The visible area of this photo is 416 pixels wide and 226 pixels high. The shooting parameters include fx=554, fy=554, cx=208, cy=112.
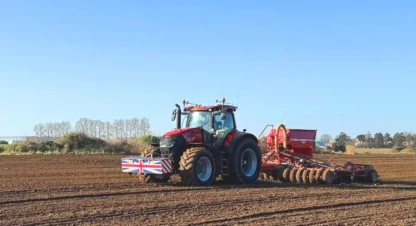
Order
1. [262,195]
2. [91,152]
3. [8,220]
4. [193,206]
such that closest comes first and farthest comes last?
1. [8,220]
2. [193,206]
3. [262,195]
4. [91,152]

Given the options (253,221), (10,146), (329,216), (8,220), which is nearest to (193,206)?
(253,221)

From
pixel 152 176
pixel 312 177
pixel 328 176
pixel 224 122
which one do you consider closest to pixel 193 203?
pixel 152 176

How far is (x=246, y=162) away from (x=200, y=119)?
1.96 m

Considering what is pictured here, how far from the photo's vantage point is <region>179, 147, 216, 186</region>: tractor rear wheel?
13.9 metres

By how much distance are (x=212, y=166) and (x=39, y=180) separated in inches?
197

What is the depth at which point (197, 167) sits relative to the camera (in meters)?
14.5

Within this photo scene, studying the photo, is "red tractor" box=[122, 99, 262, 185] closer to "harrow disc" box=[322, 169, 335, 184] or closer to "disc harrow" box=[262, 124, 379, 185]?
"disc harrow" box=[262, 124, 379, 185]

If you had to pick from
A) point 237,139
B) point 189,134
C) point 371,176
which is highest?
point 189,134

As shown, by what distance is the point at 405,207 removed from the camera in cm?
1115

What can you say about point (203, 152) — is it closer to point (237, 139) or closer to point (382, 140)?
point (237, 139)

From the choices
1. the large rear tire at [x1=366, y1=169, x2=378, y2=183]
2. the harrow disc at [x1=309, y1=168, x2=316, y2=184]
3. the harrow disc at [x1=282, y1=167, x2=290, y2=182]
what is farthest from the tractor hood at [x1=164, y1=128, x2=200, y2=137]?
the large rear tire at [x1=366, y1=169, x2=378, y2=183]

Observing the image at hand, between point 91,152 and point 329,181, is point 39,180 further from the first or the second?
point 91,152

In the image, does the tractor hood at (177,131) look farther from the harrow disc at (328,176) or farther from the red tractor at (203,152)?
the harrow disc at (328,176)

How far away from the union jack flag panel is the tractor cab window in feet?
6.70
